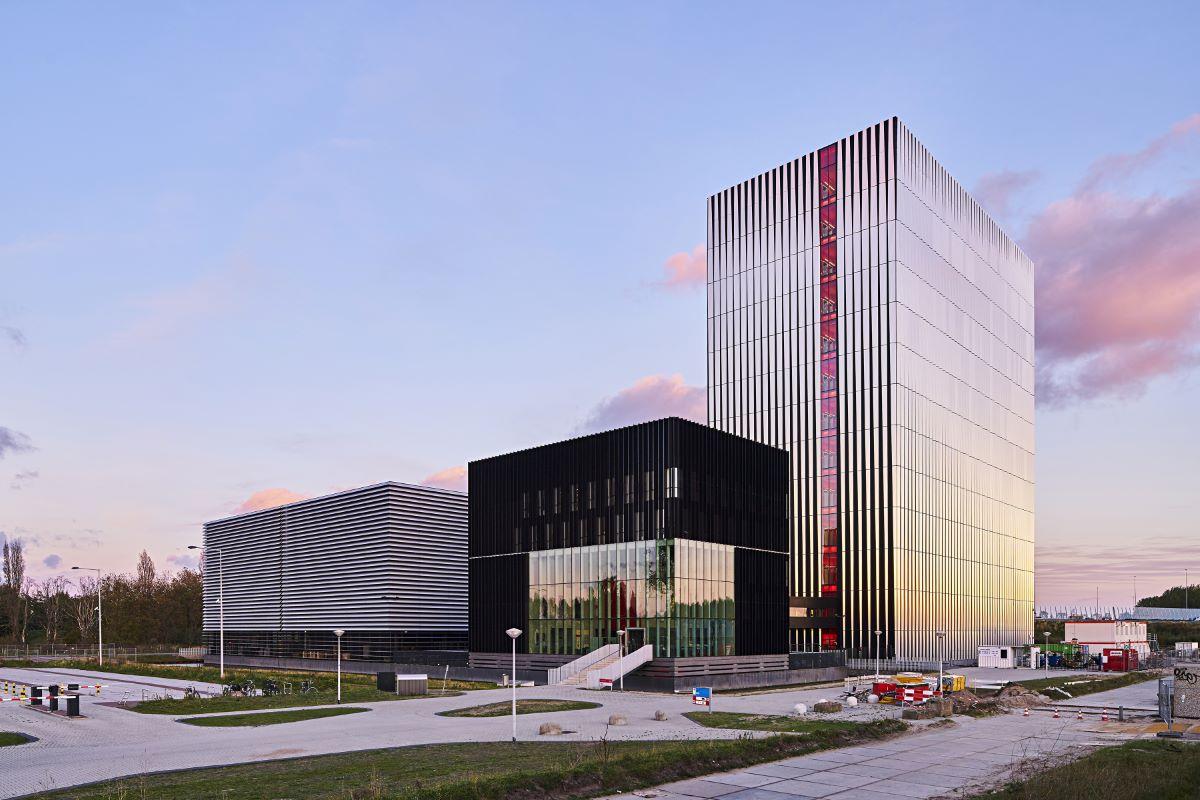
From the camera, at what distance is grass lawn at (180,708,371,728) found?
40.7 meters

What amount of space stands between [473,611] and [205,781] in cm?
5691

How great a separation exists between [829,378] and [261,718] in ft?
260

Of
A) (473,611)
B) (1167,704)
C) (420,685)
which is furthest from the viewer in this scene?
(473,611)

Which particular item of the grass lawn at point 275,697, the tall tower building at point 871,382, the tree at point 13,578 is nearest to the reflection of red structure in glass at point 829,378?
the tall tower building at point 871,382

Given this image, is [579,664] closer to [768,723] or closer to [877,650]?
[768,723]

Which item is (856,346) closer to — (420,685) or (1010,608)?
(1010,608)

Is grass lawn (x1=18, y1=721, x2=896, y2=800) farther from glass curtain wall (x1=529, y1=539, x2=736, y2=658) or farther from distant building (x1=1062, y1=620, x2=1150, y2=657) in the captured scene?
distant building (x1=1062, y1=620, x2=1150, y2=657)

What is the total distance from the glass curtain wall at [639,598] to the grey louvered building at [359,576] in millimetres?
26000

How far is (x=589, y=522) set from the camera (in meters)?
74.8

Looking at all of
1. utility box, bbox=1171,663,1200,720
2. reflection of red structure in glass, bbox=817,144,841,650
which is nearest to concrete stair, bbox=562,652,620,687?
utility box, bbox=1171,663,1200,720

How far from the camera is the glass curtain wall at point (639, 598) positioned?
68.1 meters

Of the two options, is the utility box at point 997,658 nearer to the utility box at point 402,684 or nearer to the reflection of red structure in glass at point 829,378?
the reflection of red structure in glass at point 829,378

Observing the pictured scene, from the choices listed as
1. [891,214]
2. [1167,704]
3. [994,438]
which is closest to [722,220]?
[891,214]

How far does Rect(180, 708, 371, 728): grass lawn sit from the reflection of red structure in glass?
69.6 meters
